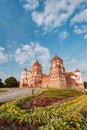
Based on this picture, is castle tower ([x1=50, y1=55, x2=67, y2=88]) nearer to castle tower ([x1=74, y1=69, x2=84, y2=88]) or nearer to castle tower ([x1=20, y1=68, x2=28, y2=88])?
castle tower ([x1=74, y1=69, x2=84, y2=88])

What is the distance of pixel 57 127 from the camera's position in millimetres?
5734

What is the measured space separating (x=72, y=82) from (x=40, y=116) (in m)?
80.6

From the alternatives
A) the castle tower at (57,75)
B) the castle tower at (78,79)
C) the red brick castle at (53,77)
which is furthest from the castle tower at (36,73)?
the castle tower at (78,79)

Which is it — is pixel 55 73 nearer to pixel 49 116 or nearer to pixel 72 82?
pixel 72 82

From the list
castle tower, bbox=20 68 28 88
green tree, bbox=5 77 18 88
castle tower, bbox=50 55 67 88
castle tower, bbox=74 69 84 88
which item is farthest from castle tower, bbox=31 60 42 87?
castle tower, bbox=74 69 84 88

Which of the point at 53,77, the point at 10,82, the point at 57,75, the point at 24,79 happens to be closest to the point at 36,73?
the point at 24,79

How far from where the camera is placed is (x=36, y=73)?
285 feet

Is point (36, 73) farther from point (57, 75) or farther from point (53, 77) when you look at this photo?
point (57, 75)

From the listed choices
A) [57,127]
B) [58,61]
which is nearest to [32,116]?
[57,127]

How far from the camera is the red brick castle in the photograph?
77.6m

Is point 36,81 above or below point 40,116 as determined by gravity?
above

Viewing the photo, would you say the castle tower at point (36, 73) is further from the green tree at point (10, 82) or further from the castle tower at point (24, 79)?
the green tree at point (10, 82)

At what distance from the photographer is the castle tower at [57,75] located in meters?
76.4

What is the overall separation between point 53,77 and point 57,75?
219cm
